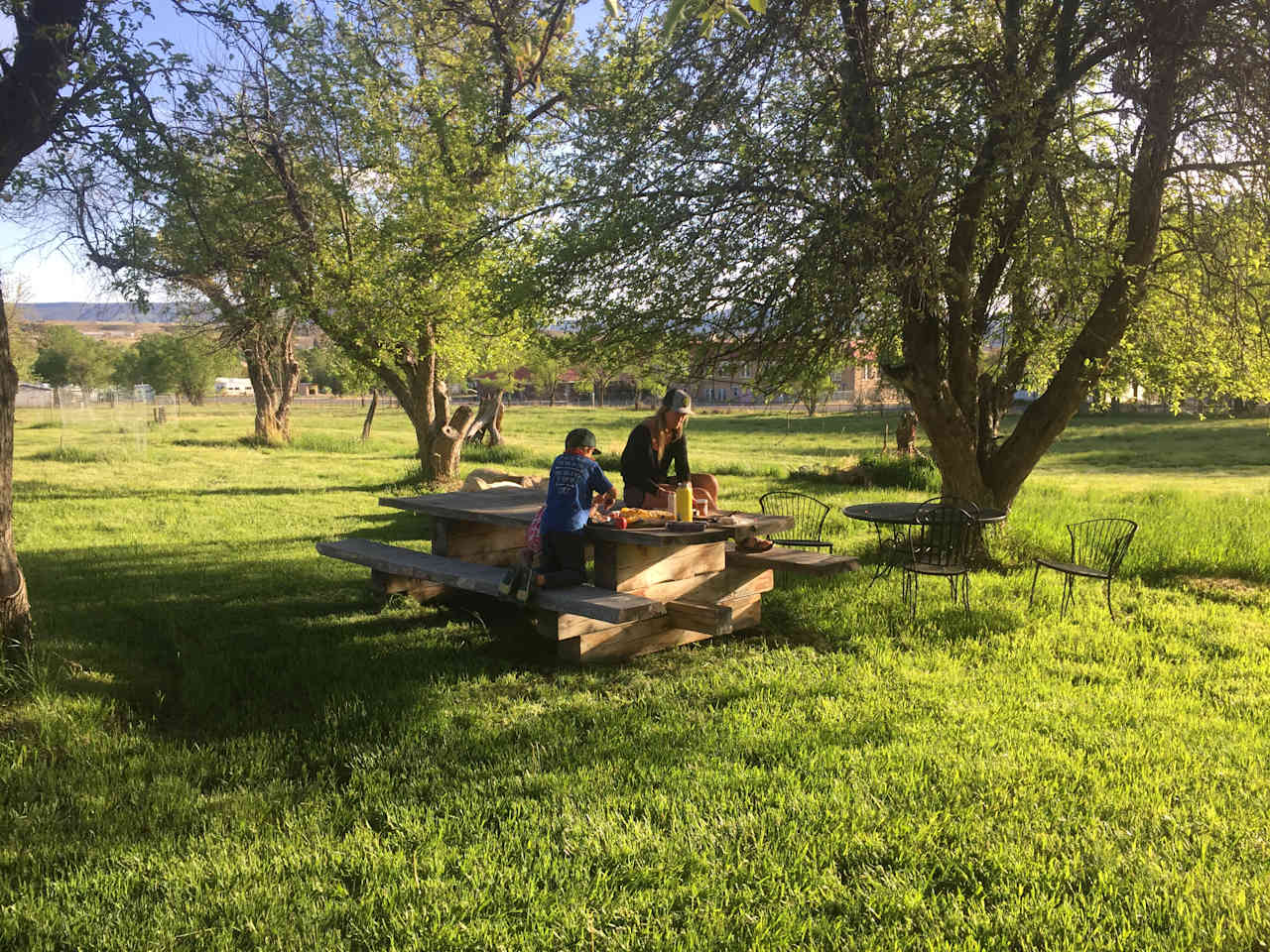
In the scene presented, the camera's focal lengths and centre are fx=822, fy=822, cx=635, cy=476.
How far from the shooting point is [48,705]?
16.1 feet

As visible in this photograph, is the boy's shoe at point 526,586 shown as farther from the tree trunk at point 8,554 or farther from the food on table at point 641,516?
the tree trunk at point 8,554

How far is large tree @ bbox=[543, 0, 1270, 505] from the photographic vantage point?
689cm

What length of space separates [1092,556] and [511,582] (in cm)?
699

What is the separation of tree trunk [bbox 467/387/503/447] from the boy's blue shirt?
41.2ft

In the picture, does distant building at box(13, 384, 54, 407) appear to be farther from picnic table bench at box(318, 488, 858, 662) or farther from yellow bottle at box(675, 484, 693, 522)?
yellow bottle at box(675, 484, 693, 522)

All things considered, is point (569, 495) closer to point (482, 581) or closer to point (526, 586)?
point (526, 586)

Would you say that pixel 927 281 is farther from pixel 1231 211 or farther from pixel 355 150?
pixel 355 150

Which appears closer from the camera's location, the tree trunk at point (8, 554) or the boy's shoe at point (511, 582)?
the tree trunk at point (8, 554)

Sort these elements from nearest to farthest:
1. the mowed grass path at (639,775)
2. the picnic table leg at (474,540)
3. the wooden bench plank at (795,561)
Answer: the mowed grass path at (639,775)
the wooden bench plank at (795,561)
the picnic table leg at (474,540)

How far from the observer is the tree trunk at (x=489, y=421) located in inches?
826

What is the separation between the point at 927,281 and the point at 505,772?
549 centimetres

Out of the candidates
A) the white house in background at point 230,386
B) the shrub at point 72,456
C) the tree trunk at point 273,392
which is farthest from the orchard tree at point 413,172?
Result: the white house in background at point 230,386

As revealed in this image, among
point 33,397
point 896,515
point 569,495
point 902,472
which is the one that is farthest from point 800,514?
point 33,397

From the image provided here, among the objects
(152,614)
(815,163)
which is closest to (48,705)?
(152,614)
